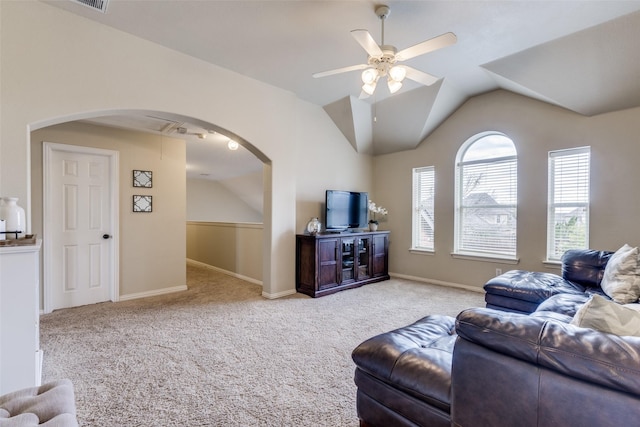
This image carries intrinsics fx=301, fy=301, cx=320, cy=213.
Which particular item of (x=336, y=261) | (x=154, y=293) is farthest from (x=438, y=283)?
(x=154, y=293)

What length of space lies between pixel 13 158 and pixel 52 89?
0.66 metres

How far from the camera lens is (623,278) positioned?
2.54 metres

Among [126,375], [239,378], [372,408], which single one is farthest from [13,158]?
[372,408]

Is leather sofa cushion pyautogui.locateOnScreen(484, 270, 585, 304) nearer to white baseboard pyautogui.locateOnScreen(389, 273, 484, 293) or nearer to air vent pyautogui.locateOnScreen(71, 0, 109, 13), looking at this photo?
white baseboard pyautogui.locateOnScreen(389, 273, 484, 293)

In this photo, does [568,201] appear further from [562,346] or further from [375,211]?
[562,346]

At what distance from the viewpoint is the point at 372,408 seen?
5.09ft

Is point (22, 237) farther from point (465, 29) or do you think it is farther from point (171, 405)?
point (465, 29)

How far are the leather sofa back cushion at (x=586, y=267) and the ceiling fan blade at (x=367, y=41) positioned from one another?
2821mm

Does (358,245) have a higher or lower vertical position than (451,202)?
lower

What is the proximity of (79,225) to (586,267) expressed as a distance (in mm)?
5805

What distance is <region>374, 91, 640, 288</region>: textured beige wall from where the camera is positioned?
347cm

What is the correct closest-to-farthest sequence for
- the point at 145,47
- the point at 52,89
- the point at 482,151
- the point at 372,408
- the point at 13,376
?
the point at 372,408 < the point at 13,376 < the point at 52,89 < the point at 145,47 < the point at 482,151

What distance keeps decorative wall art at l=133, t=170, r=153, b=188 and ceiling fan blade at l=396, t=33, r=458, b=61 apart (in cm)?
377

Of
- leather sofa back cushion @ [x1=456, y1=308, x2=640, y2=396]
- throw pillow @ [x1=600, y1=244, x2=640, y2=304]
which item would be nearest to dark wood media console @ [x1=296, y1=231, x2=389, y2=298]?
throw pillow @ [x1=600, y1=244, x2=640, y2=304]
